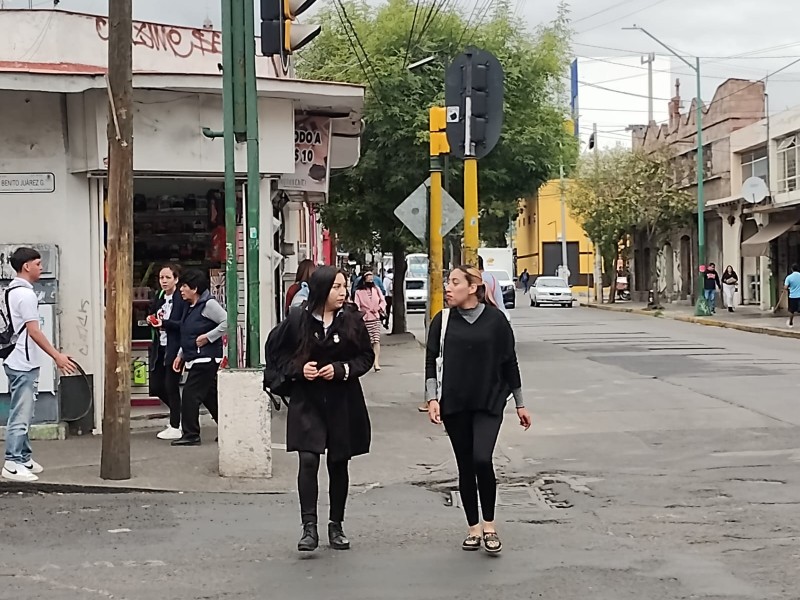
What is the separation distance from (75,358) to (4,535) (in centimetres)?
410

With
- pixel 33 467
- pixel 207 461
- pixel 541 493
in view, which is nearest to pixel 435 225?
pixel 207 461

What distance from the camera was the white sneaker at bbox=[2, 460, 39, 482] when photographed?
29.3 feet

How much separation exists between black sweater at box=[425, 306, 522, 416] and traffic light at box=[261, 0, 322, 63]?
4038mm

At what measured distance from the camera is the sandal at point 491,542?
264 inches

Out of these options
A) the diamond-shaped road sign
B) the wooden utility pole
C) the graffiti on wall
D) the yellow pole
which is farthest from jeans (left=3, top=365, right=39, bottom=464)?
the diamond-shaped road sign

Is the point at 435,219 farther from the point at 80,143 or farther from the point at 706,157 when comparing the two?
the point at 706,157

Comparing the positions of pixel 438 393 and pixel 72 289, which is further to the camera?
pixel 72 289

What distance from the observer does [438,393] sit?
7031mm

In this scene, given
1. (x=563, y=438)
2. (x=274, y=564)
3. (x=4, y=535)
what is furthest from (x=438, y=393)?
(x=563, y=438)

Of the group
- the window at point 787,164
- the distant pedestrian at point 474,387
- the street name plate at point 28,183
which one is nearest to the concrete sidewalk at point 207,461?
the street name plate at point 28,183

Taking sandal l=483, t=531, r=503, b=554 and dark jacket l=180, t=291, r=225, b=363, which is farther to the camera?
dark jacket l=180, t=291, r=225, b=363

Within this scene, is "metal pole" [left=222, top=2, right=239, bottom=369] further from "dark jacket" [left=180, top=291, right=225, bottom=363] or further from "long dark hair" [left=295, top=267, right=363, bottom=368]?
"long dark hair" [left=295, top=267, right=363, bottom=368]

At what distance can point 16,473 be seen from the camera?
29.5 feet

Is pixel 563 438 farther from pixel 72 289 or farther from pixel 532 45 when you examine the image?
pixel 532 45
